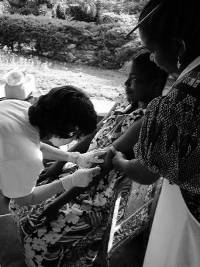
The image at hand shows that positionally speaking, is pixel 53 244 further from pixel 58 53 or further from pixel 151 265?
pixel 58 53

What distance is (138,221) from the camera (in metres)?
2.22

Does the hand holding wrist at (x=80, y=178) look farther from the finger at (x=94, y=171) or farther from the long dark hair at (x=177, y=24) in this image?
the long dark hair at (x=177, y=24)

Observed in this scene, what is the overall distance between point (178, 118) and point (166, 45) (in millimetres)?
285

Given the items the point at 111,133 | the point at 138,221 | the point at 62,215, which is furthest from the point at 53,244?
the point at 111,133

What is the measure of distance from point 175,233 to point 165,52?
707 mm

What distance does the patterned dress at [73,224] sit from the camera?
1995mm

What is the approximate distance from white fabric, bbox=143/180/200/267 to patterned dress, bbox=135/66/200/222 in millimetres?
193

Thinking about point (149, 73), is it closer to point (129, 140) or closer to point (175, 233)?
point (129, 140)

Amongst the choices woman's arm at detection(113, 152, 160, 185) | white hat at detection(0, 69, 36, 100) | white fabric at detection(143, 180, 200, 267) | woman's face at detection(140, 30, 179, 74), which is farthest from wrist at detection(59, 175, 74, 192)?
white hat at detection(0, 69, 36, 100)

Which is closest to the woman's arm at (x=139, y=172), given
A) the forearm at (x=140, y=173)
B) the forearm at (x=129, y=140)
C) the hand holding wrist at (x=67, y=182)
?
the forearm at (x=140, y=173)

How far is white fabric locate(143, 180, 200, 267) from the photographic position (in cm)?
141

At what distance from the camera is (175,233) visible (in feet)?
4.83

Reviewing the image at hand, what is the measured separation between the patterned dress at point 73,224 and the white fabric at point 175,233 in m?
0.46

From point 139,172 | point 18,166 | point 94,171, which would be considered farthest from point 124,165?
point 18,166
